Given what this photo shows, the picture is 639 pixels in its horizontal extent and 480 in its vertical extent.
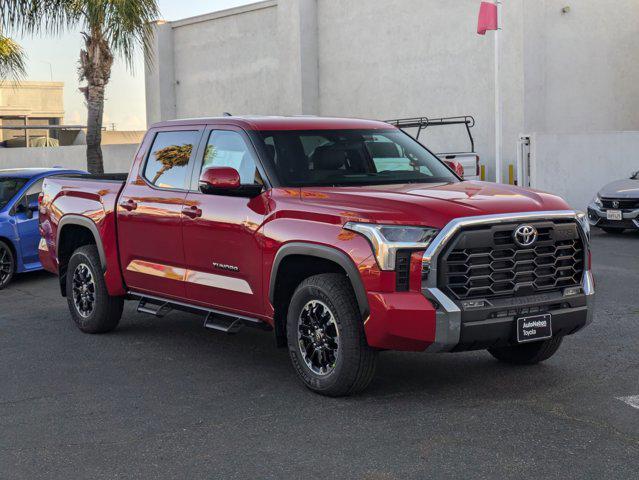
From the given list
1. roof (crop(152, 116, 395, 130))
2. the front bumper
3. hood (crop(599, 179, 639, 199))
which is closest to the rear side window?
roof (crop(152, 116, 395, 130))

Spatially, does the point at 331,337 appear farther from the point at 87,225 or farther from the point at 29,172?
the point at 29,172

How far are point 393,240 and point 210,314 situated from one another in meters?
2.11

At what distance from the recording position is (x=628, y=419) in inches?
231

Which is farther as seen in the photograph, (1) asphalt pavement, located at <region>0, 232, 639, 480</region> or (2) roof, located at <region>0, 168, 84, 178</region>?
(2) roof, located at <region>0, 168, 84, 178</region>

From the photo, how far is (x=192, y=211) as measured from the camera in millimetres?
7551

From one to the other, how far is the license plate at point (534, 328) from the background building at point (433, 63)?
62.6 feet

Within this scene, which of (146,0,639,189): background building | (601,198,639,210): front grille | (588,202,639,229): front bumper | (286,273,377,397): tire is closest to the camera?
(286,273,377,397): tire

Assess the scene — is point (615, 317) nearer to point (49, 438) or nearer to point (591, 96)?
point (49, 438)

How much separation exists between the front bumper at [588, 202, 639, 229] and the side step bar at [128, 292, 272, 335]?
10.8 metres

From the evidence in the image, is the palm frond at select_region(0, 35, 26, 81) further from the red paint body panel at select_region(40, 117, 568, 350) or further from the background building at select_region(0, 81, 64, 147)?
the background building at select_region(0, 81, 64, 147)

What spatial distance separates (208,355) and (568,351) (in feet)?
9.37

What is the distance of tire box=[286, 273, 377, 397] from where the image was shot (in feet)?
20.6

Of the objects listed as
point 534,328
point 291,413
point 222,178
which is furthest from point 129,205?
point 534,328

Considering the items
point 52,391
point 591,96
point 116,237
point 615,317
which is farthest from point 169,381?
point 591,96
